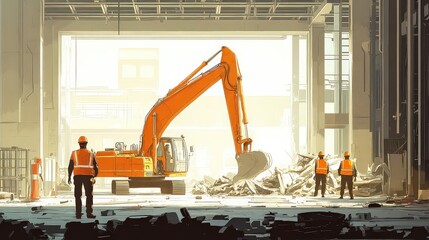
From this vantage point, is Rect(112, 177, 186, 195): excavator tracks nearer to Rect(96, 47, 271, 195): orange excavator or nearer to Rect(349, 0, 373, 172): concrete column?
Rect(96, 47, 271, 195): orange excavator

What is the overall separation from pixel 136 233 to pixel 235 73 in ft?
68.8

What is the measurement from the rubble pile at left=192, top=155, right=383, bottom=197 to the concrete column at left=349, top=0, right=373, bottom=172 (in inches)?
48.7

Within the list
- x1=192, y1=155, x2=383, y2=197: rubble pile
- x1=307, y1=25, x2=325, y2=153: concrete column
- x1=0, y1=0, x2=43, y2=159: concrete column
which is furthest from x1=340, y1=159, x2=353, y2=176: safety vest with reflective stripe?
x1=307, y1=25, x2=325, y2=153: concrete column

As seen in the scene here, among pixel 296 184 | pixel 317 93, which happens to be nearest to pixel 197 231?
pixel 296 184

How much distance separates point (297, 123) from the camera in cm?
6381

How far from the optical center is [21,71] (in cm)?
3856

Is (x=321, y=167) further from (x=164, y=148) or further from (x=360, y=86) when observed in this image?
(x=360, y=86)

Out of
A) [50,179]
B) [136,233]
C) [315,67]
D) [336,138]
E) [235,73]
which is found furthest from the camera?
[336,138]

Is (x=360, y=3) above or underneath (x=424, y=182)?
above

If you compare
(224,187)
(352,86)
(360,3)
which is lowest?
(224,187)

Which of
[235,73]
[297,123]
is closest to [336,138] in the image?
[297,123]

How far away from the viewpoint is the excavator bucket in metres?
31.0

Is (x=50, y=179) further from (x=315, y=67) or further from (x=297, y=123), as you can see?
(x=297, y=123)

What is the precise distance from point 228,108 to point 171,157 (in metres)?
4.29
